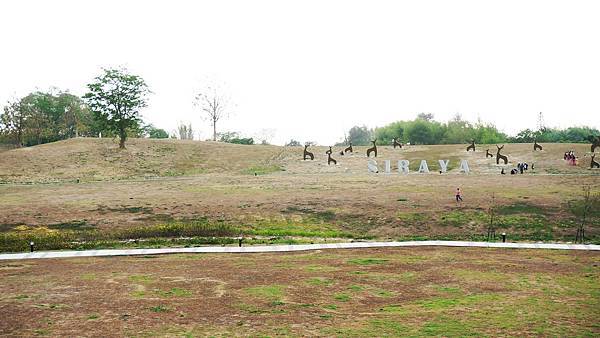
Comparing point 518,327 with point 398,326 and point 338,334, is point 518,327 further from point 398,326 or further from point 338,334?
point 338,334

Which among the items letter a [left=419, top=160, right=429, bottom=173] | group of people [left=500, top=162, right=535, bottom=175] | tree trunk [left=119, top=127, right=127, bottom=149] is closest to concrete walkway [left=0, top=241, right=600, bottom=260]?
group of people [left=500, top=162, right=535, bottom=175]

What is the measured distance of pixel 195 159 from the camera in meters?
91.1

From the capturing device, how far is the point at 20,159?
83.7m

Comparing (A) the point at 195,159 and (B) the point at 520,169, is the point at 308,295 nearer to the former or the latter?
(B) the point at 520,169

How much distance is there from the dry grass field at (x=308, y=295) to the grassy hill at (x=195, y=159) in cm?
4592

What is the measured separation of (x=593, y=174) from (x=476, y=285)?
48.3m

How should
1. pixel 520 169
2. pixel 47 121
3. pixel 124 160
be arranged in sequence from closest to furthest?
1. pixel 520 169
2. pixel 124 160
3. pixel 47 121

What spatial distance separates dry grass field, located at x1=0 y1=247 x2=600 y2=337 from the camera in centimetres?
1972

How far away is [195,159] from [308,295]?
69379mm

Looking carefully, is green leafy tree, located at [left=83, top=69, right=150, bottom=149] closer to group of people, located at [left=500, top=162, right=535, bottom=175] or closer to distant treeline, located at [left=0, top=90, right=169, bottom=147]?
distant treeline, located at [left=0, top=90, right=169, bottom=147]

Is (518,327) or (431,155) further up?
(431,155)

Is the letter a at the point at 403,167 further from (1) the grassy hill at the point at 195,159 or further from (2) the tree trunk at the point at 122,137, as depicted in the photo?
(2) the tree trunk at the point at 122,137

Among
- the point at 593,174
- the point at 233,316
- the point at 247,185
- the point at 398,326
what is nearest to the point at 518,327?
the point at 398,326

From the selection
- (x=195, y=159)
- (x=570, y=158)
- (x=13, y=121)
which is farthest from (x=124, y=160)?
(x=570, y=158)
